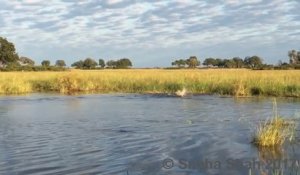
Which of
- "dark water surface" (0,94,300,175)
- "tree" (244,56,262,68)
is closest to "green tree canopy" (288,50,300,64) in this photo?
"tree" (244,56,262,68)

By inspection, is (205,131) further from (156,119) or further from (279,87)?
(279,87)

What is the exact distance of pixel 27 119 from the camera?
16.2m

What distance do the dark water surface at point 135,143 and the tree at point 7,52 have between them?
6701 cm

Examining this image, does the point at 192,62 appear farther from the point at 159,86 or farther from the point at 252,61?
the point at 159,86

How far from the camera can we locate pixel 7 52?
274ft

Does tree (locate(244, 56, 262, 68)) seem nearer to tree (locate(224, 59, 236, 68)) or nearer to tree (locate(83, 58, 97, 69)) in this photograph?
tree (locate(224, 59, 236, 68))

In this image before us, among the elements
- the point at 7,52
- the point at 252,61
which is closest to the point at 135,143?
the point at 7,52

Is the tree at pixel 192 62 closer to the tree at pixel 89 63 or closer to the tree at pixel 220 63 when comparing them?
the tree at pixel 220 63

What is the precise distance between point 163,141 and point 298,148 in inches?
120

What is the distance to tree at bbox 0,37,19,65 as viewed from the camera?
83.1 meters

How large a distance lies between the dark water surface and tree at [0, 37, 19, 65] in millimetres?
67007

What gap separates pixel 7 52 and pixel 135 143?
76.0 m

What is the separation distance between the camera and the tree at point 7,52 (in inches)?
3270

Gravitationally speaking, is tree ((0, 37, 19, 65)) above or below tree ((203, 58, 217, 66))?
above
